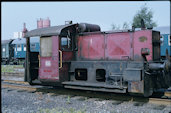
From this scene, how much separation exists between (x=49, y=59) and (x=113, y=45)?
7.91 ft

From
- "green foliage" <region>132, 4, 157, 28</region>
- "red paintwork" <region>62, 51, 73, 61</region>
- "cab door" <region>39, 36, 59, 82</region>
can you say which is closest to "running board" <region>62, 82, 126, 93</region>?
"cab door" <region>39, 36, 59, 82</region>

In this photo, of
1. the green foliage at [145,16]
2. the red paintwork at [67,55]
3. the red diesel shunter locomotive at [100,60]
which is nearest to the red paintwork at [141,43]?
the red diesel shunter locomotive at [100,60]

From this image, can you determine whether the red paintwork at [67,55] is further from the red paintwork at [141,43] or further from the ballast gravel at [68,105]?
the red paintwork at [141,43]

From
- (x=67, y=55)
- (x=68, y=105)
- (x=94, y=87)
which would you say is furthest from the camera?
(x=67, y=55)

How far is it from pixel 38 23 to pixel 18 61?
79.3 feet

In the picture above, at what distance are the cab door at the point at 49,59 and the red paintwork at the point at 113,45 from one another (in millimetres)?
1056

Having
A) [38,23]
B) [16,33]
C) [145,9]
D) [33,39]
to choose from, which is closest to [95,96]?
[33,39]

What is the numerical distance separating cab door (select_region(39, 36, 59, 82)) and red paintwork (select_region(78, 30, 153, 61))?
1056 mm

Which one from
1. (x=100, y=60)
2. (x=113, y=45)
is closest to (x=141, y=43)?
(x=113, y=45)

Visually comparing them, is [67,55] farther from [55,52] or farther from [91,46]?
[91,46]

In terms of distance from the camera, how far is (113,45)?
6.96m

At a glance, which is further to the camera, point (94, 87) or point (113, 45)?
point (113, 45)

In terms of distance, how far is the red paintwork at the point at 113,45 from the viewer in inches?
253

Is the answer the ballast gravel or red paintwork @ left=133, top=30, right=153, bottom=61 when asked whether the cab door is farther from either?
red paintwork @ left=133, top=30, right=153, bottom=61
